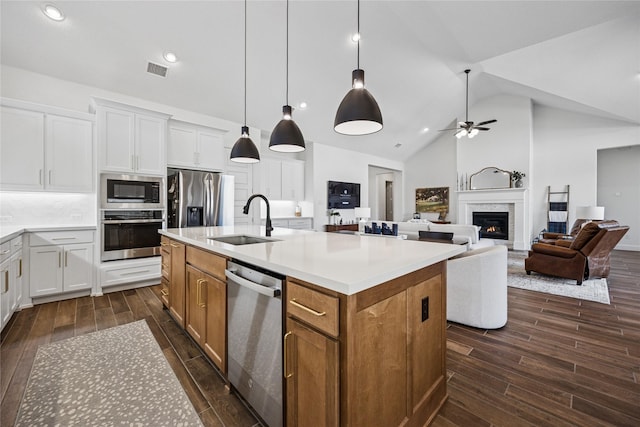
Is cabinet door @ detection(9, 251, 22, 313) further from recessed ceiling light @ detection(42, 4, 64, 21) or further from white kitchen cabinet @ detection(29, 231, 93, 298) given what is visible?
recessed ceiling light @ detection(42, 4, 64, 21)

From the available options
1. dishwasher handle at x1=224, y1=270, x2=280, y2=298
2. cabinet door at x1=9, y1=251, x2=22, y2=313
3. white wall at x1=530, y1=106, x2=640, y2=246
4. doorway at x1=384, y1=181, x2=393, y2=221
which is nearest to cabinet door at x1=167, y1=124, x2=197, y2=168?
cabinet door at x1=9, y1=251, x2=22, y2=313


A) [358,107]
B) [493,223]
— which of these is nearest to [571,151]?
[493,223]

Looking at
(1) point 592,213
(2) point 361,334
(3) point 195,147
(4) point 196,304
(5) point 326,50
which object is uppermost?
(5) point 326,50

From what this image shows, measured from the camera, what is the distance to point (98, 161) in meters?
3.48

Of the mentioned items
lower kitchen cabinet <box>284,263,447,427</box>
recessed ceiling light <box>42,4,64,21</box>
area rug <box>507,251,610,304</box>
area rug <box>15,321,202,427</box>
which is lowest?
area rug <box>15,321,202,427</box>

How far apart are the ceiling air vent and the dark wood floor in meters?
3.23

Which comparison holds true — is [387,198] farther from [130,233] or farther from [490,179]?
[130,233]

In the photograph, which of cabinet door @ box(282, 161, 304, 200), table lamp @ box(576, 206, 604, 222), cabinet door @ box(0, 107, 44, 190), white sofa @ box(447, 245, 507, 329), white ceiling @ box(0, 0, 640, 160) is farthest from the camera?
cabinet door @ box(282, 161, 304, 200)

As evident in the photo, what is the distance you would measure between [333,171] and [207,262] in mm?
5904

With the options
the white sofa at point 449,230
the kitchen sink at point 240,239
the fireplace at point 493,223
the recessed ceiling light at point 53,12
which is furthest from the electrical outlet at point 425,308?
the fireplace at point 493,223

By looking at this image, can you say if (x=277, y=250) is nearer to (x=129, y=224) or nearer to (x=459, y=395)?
(x=459, y=395)

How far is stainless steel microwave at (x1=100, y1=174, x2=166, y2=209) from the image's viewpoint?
3.53m

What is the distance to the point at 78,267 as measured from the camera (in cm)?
337

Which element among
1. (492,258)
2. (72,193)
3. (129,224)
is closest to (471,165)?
(492,258)
